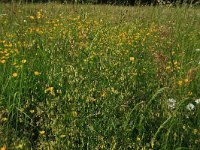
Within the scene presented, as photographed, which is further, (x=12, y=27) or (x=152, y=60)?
(x=12, y=27)

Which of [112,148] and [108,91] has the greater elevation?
[108,91]

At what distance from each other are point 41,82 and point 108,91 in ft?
2.01

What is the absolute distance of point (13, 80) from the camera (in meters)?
2.11

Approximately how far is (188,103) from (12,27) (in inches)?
84.5

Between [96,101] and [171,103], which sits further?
[96,101]

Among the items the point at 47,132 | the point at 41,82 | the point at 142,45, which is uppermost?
the point at 142,45

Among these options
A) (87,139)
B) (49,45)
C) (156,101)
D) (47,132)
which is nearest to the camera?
(87,139)

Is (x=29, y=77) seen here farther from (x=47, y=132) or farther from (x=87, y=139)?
(x=87, y=139)

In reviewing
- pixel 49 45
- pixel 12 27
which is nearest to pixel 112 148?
pixel 49 45

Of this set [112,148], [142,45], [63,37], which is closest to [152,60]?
[142,45]

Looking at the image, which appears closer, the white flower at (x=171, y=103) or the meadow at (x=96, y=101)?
the meadow at (x=96, y=101)

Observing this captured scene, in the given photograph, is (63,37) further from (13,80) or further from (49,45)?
(13,80)

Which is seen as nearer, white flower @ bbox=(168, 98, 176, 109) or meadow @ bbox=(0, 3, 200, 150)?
meadow @ bbox=(0, 3, 200, 150)

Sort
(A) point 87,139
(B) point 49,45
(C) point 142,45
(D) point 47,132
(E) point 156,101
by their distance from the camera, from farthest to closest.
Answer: (C) point 142,45, (B) point 49,45, (E) point 156,101, (D) point 47,132, (A) point 87,139
